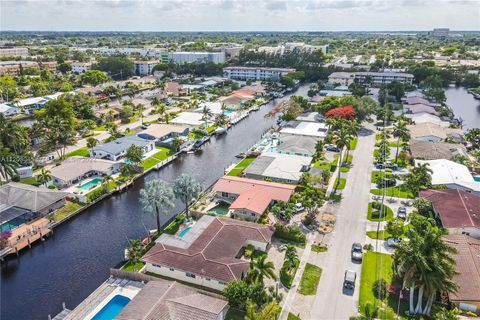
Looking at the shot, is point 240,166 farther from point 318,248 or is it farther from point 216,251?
point 216,251

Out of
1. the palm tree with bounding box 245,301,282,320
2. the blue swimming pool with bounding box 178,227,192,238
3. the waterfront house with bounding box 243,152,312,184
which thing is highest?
the waterfront house with bounding box 243,152,312,184

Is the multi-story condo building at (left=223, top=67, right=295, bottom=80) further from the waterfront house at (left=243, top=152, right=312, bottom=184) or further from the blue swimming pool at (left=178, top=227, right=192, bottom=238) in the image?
the blue swimming pool at (left=178, top=227, right=192, bottom=238)

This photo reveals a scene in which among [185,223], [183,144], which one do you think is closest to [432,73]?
[183,144]

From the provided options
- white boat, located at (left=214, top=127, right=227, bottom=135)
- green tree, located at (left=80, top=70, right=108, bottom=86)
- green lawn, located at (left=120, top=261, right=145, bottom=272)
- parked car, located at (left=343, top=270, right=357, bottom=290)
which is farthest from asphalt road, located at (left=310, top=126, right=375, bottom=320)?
green tree, located at (left=80, top=70, right=108, bottom=86)

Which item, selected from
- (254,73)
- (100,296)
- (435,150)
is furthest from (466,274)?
(254,73)

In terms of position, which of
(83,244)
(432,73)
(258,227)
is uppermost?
(432,73)

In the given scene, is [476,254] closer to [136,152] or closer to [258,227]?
[258,227]
